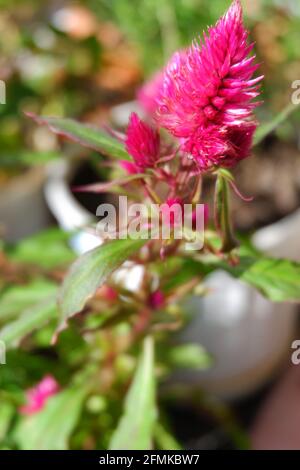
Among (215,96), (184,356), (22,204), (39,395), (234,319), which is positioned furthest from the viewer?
(22,204)

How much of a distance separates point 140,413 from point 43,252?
0.99ft

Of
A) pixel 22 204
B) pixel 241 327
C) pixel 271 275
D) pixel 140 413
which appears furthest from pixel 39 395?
pixel 22 204

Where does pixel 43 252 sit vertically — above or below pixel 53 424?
above

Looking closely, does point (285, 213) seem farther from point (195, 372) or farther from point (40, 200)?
point (40, 200)

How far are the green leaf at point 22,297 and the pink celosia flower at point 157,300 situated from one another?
146 millimetres

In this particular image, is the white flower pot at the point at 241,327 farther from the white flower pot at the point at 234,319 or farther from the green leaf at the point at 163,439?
the green leaf at the point at 163,439

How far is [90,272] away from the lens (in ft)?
1.92

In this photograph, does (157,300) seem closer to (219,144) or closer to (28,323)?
(28,323)

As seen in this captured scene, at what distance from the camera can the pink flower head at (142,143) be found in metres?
0.59

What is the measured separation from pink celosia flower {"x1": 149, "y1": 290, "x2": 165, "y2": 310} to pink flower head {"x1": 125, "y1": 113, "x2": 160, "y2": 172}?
0.22 m

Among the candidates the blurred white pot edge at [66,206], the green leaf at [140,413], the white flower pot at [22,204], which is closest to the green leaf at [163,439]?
the green leaf at [140,413]

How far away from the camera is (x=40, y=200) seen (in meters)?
1.53

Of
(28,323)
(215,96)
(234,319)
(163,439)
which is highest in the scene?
(215,96)
